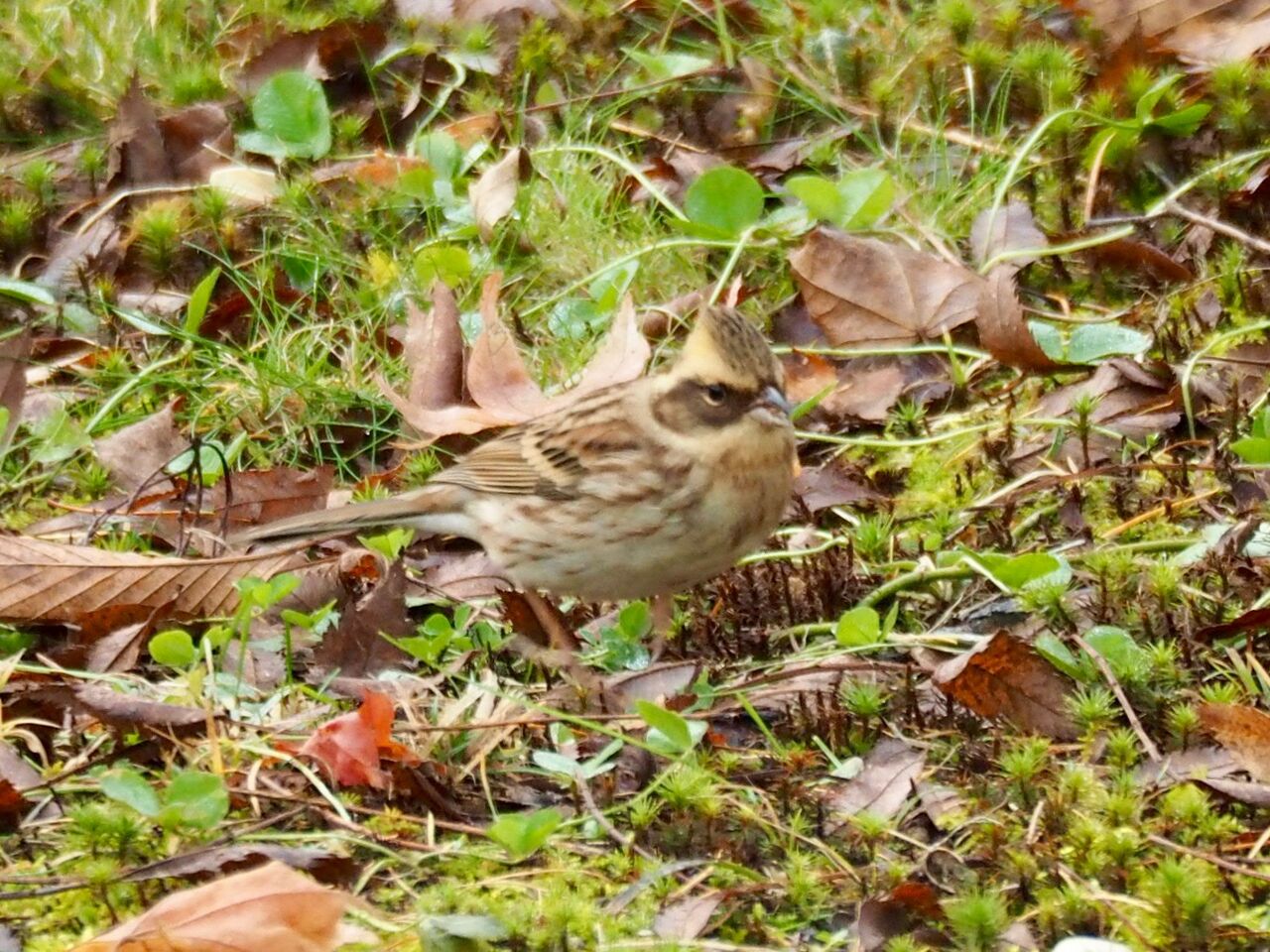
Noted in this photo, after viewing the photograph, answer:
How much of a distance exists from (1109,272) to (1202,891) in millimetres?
3797

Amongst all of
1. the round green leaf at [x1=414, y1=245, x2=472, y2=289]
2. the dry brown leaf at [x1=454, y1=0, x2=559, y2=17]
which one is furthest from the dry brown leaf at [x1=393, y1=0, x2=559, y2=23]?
the round green leaf at [x1=414, y1=245, x2=472, y2=289]

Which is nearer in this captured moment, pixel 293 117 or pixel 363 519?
pixel 363 519

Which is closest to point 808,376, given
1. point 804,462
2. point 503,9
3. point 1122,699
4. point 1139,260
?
point 804,462

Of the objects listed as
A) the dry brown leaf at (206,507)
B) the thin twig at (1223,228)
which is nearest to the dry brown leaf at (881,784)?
the dry brown leaf at (206,507)

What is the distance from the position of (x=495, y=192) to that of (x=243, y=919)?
4591mm

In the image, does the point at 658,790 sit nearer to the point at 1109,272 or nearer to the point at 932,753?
the point at 932,753

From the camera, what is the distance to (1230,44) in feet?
27.6

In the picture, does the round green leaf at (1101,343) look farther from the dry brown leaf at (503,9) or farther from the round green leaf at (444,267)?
the dry brown leaf at (503,9)

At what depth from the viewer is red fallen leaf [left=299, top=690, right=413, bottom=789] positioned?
191 inches

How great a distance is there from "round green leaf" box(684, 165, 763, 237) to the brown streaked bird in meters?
1.35

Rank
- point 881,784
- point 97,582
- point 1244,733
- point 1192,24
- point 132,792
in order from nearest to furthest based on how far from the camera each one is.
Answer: point 132,792 → point 1244,733 → point 881,784 → point 97,582 → point 1192,24

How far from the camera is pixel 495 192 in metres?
8.07

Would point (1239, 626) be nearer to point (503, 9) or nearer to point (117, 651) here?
point (117, 651)

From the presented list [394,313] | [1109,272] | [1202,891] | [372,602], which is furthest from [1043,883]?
[394,313]
